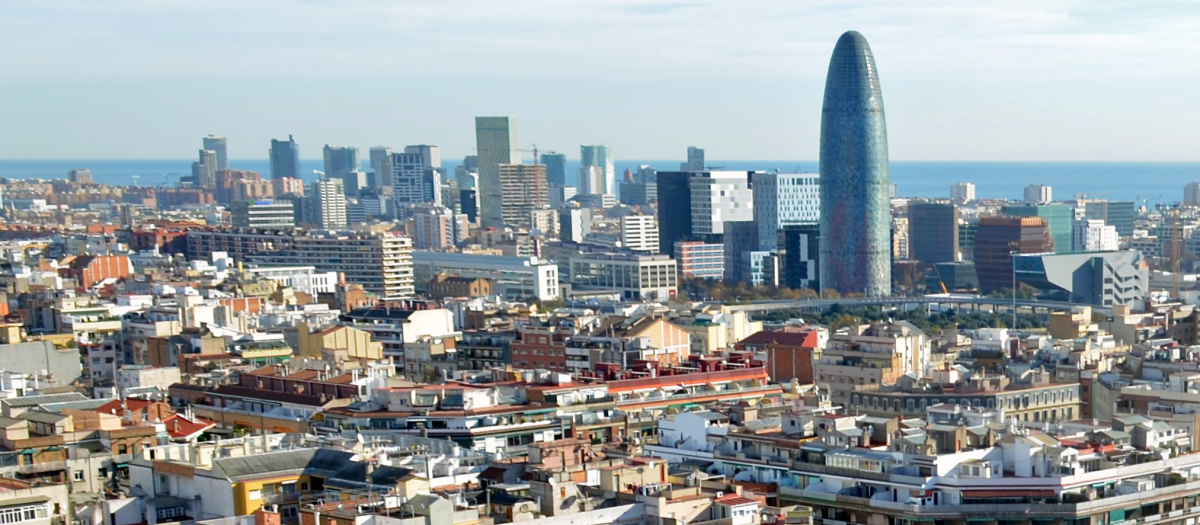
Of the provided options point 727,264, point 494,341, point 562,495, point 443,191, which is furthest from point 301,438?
point 443,191

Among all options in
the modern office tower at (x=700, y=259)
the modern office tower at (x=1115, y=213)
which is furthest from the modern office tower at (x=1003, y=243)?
the modern office tower at (x=1115, y=213)

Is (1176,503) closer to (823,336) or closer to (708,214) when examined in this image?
(823,336)

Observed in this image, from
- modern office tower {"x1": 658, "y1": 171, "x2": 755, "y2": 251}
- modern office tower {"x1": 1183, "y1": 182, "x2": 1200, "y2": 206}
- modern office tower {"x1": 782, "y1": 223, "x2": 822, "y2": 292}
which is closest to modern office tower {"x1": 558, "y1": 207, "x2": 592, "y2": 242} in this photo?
modern office tower {"x1": 658, "y1": 171, "x2": 755, "y2": 251}

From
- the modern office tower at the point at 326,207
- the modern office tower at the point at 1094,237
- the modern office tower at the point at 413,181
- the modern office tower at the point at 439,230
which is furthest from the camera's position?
the modern office tower at the point at 413,181

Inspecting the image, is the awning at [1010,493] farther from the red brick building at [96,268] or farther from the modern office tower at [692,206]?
the modern office tower at [692,206]

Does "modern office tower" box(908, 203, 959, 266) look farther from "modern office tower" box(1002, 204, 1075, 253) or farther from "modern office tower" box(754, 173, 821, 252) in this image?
"modern office tower" box(1002, 204, 1075, 253)

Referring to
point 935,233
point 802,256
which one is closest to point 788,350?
point 802,256
